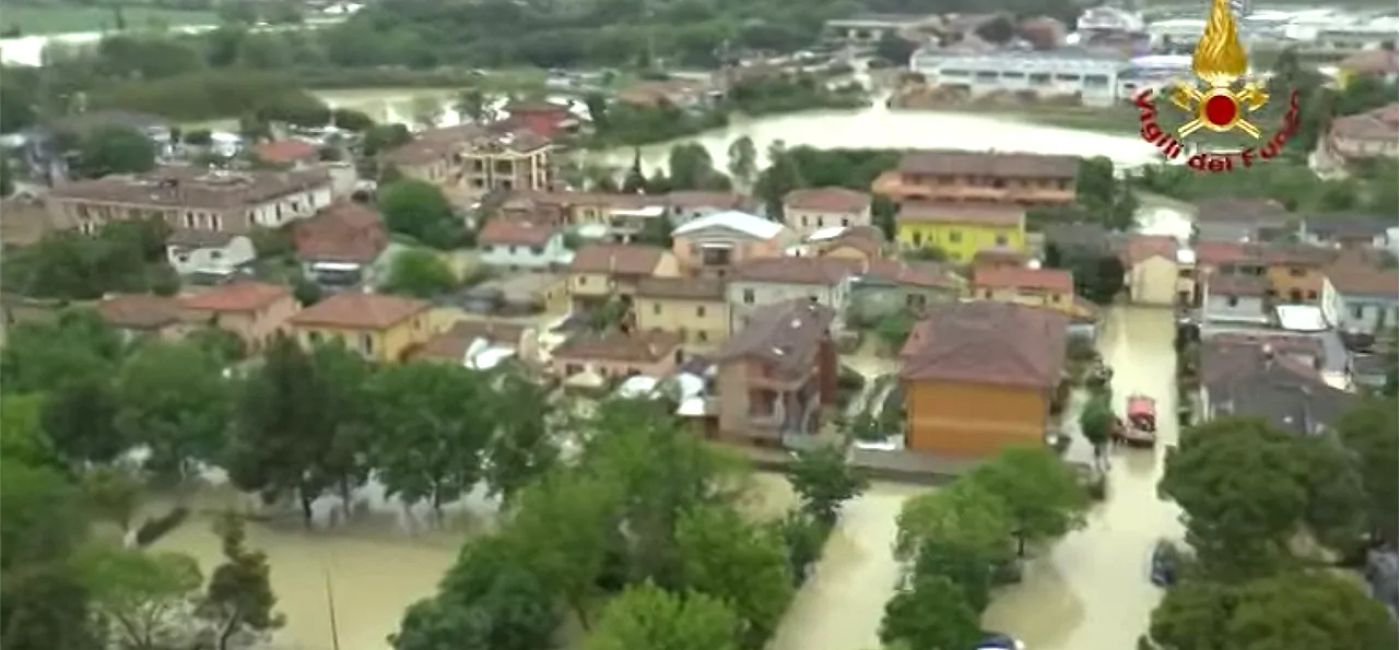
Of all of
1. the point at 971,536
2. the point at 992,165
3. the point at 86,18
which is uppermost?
the point at 86,18

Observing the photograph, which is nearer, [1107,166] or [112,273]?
[112,273]

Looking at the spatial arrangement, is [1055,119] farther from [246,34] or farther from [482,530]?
[482,530]

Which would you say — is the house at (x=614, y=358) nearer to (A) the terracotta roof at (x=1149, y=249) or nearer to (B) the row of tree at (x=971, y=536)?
(B) the row of tree at (x=971, y=536)

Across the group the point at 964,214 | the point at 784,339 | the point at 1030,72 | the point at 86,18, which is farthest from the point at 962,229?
the point at 86,18

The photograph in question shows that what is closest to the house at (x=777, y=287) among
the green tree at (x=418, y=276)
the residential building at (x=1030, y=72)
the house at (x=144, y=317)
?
the green tree at (x=418, y=276)

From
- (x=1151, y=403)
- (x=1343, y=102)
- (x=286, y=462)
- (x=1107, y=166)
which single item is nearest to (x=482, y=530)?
(x=286, y=462)

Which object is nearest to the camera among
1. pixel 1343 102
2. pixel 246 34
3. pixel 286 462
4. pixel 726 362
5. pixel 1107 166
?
pixel 286 462

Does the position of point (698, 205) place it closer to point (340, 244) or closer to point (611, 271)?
point (611, 271)
